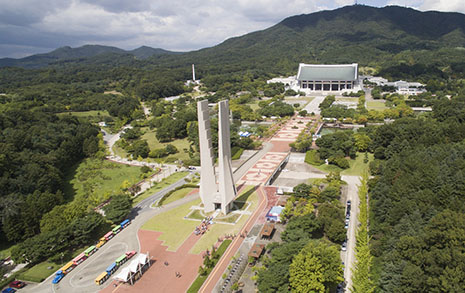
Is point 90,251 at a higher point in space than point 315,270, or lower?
lower

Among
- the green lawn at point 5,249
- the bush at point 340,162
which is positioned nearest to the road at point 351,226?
the bush at point 340,162

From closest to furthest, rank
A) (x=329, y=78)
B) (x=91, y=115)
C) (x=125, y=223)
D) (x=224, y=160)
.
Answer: (x=224, y=160), (x=125, y=223), (x=91, y=115), (x=329, y=78)

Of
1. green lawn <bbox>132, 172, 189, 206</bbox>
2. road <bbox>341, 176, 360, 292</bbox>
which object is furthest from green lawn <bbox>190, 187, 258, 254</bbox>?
green lawn <bbox>132, 172, 189, 206</bbox>

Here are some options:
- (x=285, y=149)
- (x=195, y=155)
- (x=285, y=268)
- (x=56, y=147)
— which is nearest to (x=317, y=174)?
(x=285, y=149)

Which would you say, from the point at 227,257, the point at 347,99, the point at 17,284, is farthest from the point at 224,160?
the point at 347,99

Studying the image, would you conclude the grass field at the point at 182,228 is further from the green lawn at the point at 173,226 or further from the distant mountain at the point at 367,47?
the distant mountain at the point at 367,47

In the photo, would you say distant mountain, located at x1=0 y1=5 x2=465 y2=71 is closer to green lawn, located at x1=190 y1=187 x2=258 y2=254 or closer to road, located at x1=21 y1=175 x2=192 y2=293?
road, located at x1=21 y1=175 x2=192 y2=293

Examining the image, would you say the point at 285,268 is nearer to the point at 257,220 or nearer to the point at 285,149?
the point at 257,220

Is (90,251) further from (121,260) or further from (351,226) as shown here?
(351,226)
